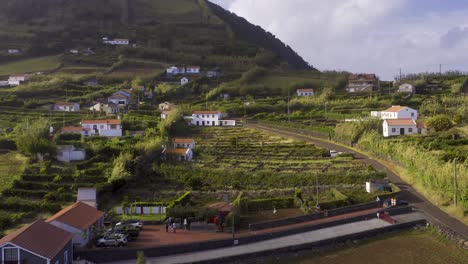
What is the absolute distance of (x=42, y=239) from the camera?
58.0 ft

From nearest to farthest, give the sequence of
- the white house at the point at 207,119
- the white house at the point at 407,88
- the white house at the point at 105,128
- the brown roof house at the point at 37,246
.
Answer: the brown roof house at the point at 37,246 < the white house at the point at 105,128 < the white house at the point at 207,119 < the white house at the point at 407,88

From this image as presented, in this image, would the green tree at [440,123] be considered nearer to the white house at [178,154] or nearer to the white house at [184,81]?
the white house at [178,154]

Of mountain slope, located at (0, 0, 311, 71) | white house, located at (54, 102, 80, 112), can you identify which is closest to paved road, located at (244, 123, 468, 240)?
white house, located at (54, 102, 80, 112)

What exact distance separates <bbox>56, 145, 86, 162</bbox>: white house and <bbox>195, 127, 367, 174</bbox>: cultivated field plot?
8230 mm

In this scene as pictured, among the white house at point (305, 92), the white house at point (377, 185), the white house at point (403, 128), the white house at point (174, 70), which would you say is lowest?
the white house at point (377, 185)

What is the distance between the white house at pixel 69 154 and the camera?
35.1 meters

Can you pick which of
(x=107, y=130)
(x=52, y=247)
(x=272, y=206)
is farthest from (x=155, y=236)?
(x=107, y=130)

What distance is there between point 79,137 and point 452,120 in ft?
103

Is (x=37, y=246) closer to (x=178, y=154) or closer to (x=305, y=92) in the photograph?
(x=178, y=154)

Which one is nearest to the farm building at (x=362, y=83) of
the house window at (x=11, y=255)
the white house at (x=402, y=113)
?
the white house at (x=402, y=113)

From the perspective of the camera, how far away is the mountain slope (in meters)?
86.4

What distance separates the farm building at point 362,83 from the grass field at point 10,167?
48611 mm

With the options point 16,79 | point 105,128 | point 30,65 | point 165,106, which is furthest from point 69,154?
point 30,65

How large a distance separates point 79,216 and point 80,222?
694mm
